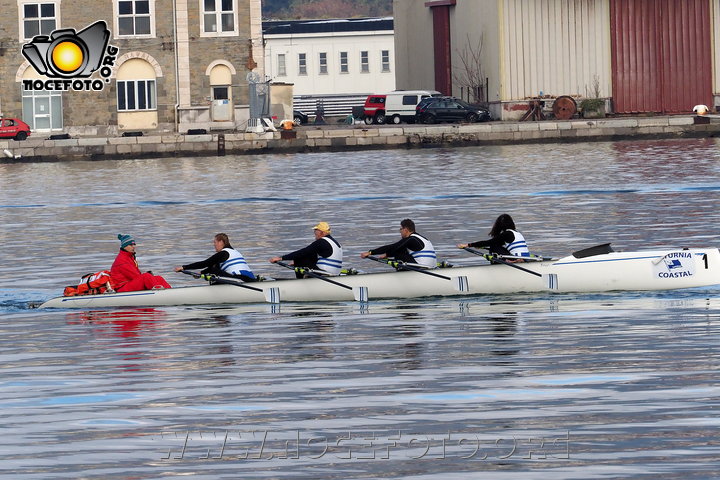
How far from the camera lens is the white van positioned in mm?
80562

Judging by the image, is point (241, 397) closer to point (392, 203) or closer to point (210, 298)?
point (210, 298)

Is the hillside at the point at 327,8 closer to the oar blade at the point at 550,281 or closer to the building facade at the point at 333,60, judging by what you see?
the building facade at the point at 333,60

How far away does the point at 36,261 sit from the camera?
31984 millimetres

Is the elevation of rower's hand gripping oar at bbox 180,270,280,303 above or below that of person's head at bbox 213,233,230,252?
below

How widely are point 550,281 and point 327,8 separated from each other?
456ft

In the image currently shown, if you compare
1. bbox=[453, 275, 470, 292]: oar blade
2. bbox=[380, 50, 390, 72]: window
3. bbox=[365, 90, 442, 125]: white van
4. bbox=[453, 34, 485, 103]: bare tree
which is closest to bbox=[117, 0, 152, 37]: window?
bbox=[365, 90, 442, 125]: white van

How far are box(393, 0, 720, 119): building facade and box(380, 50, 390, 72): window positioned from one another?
33079mm

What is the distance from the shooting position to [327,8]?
525 feet

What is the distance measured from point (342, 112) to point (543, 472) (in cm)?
9733

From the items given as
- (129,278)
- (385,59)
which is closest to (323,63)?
(385,59)

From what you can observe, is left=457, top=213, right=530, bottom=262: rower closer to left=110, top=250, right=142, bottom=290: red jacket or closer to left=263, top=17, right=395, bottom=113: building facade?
left=110, top=250, right=142, bottom=290: red jacket

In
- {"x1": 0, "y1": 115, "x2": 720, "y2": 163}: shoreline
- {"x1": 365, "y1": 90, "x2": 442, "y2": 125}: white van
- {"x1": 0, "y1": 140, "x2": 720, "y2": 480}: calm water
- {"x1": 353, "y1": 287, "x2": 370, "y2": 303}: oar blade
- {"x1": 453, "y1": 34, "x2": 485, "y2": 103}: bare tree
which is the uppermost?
{"x1": 453, "y1": 34, "x2": 485, "y2": 103}: bare tree

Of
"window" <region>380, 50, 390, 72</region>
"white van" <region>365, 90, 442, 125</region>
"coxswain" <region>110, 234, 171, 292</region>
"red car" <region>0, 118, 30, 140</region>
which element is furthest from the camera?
"window" <region>380, 50, 390, 72</region>

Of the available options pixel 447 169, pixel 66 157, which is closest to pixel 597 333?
pixel 447 169
